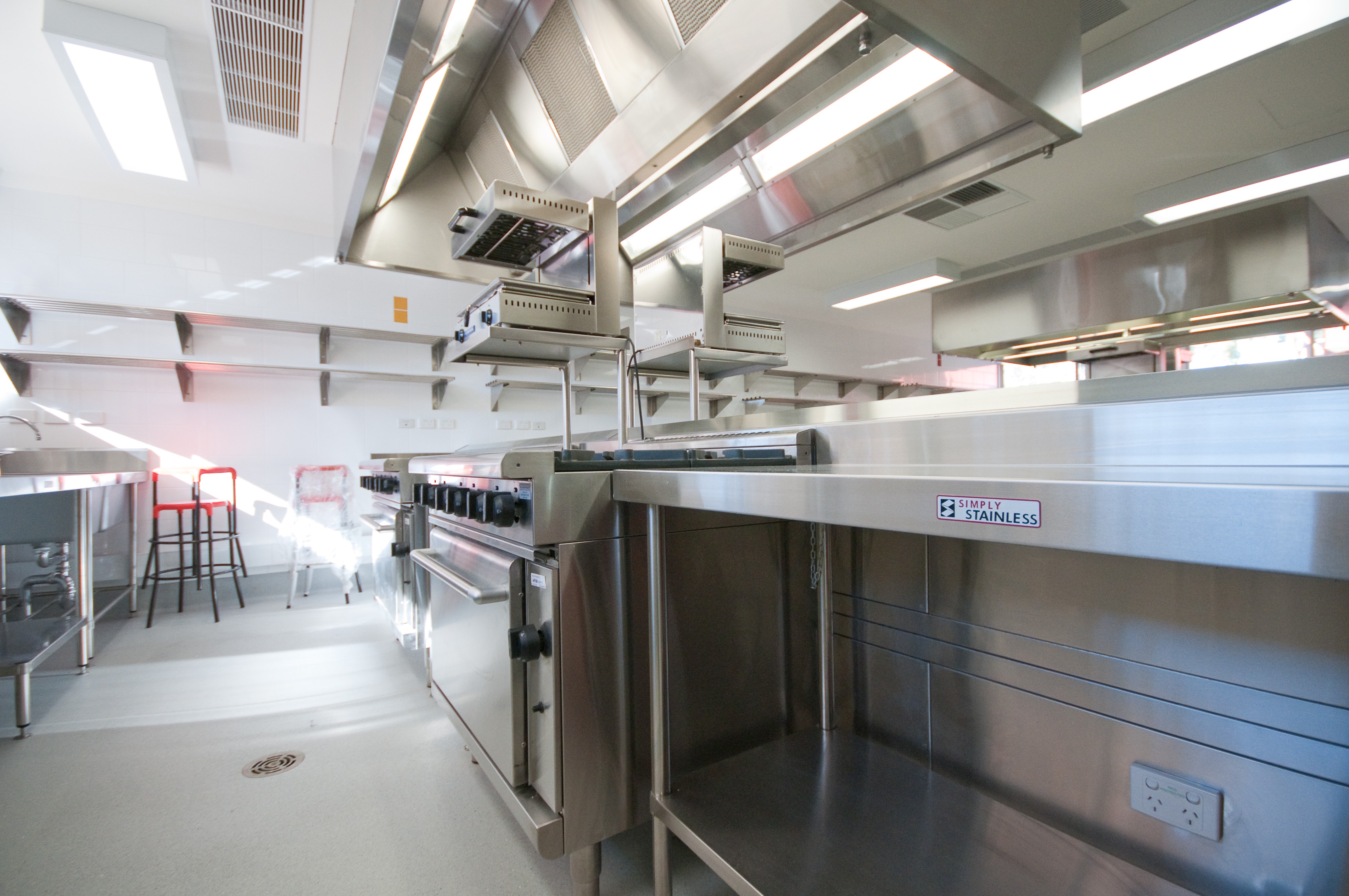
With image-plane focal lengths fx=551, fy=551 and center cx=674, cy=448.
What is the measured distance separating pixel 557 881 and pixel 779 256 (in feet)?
6.91

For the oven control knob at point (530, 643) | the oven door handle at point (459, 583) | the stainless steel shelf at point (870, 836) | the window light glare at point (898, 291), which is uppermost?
the window light glare at point (898, 291)

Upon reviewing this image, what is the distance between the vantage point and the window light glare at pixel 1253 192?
239 centimetres

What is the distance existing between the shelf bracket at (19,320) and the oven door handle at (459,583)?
3.58 m

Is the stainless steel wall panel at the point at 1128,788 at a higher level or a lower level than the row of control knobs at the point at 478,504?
lower

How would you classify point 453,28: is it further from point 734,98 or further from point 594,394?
point 594,394

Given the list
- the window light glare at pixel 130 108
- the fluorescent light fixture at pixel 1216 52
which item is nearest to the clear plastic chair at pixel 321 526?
the window light glare at pixel 130 108

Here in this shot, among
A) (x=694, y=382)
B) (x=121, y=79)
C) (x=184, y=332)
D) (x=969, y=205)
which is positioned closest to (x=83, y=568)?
(x=184, y=332)

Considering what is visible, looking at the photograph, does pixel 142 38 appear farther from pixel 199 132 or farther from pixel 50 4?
pixel 199 132

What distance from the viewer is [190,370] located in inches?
150

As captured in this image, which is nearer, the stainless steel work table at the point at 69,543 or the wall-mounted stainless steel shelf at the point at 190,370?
the stainless steel work table at the point at 69,543

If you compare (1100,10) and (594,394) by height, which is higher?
(1100,10)

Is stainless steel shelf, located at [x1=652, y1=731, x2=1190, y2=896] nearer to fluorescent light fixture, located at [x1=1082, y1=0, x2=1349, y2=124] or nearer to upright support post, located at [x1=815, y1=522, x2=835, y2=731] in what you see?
upright support post, located at [x1=815, y1=522, x2=835, y2=731]

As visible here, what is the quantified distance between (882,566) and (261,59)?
3.31 m

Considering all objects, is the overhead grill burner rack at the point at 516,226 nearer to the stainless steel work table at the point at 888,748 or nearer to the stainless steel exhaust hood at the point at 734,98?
the stainless steel exhaust hood at the point at 734,98
